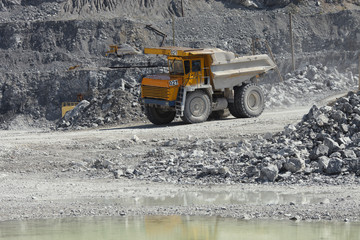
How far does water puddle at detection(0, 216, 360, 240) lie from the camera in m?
9.88

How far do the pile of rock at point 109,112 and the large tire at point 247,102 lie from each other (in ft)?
12.6

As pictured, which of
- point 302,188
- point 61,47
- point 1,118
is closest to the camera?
point 302,188

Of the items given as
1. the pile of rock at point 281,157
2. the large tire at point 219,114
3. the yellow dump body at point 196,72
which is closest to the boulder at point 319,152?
the pile of rock at point 281,157

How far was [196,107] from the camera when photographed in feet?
68.1

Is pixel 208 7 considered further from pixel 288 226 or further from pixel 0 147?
pixel 288 226

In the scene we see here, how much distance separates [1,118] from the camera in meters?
35.9

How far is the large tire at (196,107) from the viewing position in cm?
2050

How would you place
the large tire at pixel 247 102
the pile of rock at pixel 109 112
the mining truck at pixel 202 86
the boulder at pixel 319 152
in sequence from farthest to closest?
the pile of rock at pixel 109 112, the large tire at pixel 247 102, the mining truck at pixel 202 86, the boulder at pixel 319 152

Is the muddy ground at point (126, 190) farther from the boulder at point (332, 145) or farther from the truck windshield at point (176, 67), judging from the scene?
the truck windshield at point (176, 67)

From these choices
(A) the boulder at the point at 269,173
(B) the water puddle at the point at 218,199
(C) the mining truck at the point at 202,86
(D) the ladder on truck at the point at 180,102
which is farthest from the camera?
(C) the mining truck at the point at 202,86

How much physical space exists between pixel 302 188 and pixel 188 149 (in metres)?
4.28

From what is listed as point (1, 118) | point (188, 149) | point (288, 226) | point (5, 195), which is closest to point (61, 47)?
point (1, 118)

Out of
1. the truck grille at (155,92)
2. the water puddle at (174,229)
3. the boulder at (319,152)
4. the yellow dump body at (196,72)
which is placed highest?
the yellow dump body at (196,72)

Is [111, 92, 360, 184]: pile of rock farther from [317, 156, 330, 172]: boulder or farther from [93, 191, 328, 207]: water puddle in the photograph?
[93, 191, 328, 207]: water puddle
